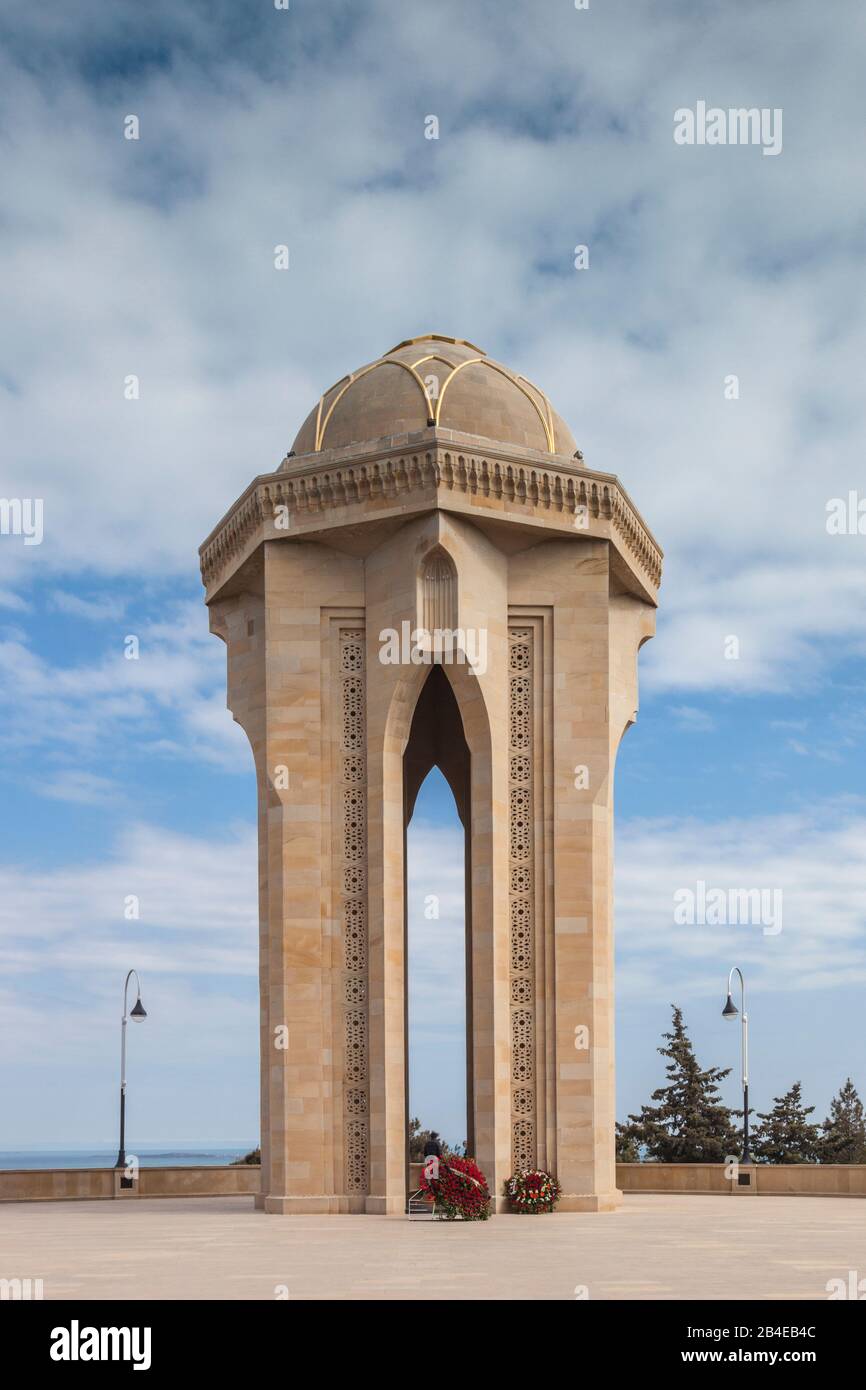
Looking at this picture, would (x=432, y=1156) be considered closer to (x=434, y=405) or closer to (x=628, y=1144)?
(x=434, y=405)

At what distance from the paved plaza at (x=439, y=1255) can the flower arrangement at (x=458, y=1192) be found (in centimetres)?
36

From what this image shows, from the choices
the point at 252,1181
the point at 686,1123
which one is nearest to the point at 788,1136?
the point at 686,1123

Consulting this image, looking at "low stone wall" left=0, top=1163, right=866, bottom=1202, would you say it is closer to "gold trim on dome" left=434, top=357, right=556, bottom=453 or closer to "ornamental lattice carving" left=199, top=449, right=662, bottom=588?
"ornamental lattice carving" left=199, top=449, right=662, bottom=588

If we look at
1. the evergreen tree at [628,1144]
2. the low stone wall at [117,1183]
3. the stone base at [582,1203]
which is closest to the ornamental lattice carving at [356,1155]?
the stone base at [582,1203]

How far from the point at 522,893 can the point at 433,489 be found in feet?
21.1

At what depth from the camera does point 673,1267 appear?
543 inches

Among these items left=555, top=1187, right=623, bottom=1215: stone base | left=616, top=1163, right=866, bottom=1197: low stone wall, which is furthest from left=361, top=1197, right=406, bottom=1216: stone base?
left=616, top=1163, right=866, bottom=1197: low stone wall

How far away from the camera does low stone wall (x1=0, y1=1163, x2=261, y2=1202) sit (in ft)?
102

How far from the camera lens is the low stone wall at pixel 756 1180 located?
31.0 meters

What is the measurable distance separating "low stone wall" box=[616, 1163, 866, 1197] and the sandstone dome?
14.7 meters
